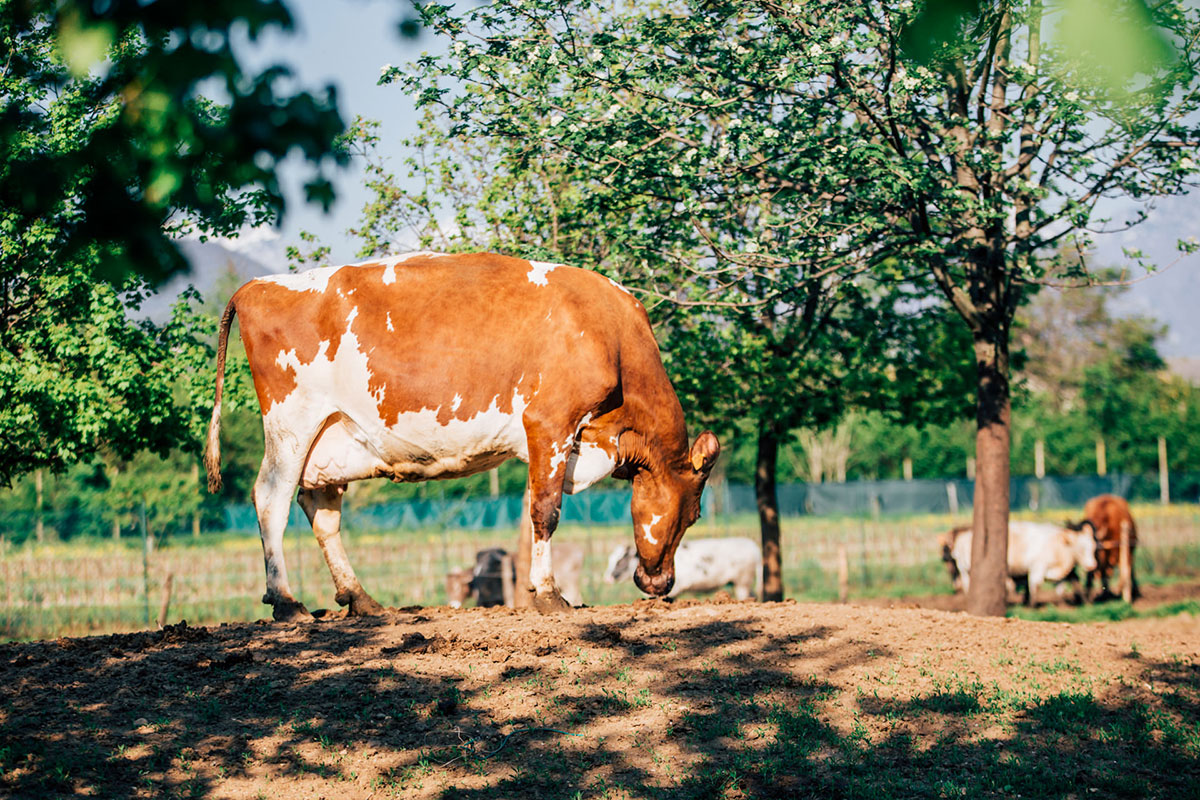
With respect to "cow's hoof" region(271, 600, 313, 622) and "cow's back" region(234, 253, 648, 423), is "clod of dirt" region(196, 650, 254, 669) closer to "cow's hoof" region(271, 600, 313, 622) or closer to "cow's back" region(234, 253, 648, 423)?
"cow's hoof" region(271, 600, 313, 622)

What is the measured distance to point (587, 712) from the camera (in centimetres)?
645

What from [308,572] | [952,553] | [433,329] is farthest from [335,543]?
[952,553]

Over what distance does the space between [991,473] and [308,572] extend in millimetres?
16381

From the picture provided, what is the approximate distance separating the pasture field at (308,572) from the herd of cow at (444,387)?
825 cm

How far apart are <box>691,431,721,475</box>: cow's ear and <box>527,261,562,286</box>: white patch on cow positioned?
1.85 m

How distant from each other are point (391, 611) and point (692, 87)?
570 centimetres

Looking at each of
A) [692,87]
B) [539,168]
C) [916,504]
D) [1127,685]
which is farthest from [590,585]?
[916,504]

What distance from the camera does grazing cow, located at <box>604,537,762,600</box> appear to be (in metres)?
21.2

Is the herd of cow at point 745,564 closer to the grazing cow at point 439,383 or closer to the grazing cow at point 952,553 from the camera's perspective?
the grazing cow at point 952,553

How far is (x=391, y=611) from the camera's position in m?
8.99

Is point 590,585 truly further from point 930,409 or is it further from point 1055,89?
point 1055,89

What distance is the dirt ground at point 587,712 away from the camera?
18.5 feet

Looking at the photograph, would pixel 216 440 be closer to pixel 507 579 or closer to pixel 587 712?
pixel 587 712

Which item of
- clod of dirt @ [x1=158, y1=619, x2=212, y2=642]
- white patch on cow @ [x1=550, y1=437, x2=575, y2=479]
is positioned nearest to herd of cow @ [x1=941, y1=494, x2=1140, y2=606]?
white patch on cow @ [x1=550, y1=437, x2=575, y2=479]
